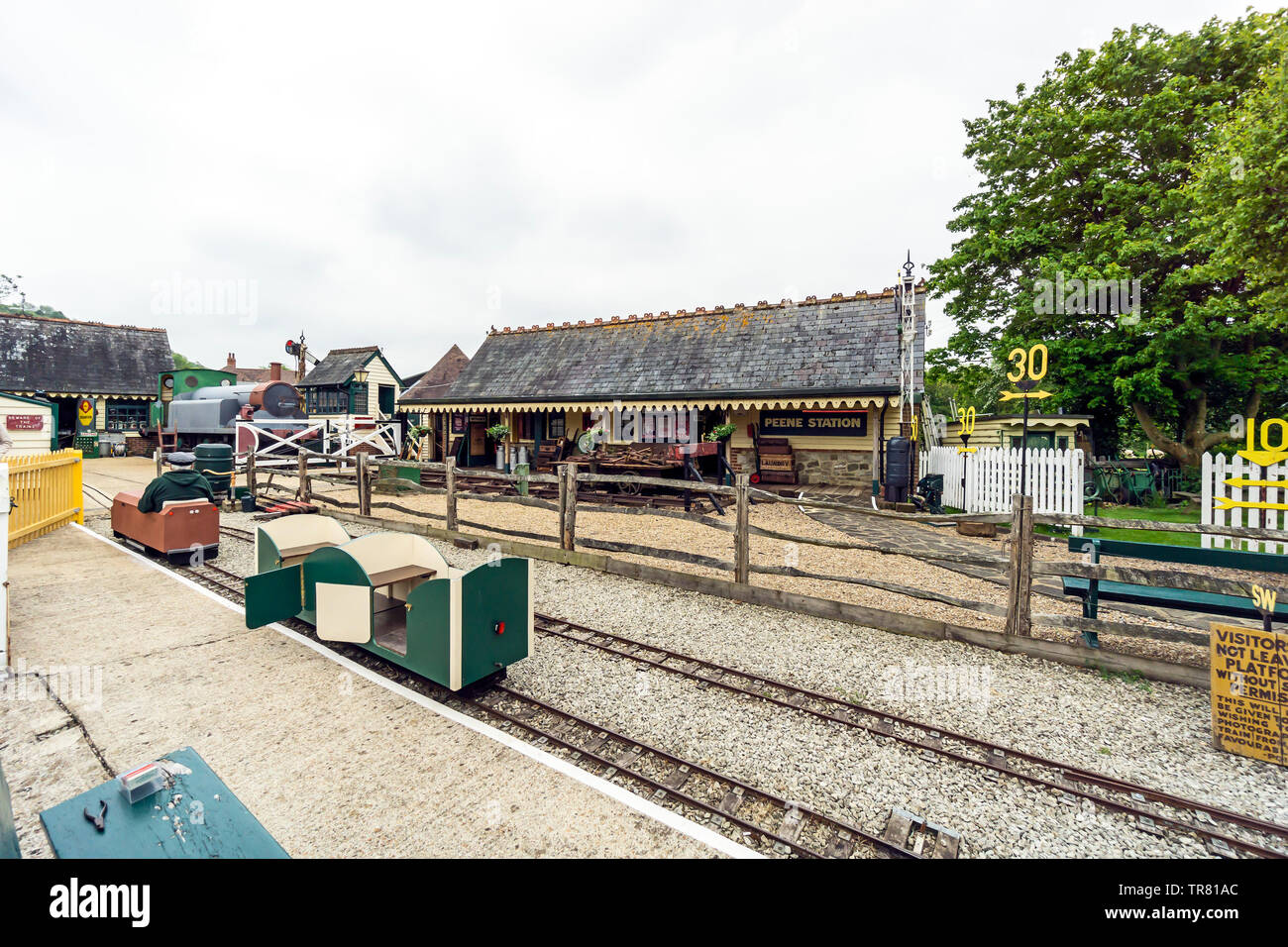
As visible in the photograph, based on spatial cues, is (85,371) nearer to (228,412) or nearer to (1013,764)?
(228,412)

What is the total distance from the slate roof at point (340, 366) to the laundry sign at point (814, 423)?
24.8 metres


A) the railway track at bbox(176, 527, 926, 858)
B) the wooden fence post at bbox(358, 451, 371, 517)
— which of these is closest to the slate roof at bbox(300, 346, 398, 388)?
the wooden fence post at bbox(358, 451, 371, 517)

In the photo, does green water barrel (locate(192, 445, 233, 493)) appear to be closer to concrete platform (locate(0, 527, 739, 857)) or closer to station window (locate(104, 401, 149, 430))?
concrete platform (locate(0, 527, 739, 857))

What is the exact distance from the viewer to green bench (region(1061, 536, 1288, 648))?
4859 mm

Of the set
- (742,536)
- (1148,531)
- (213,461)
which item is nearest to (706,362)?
(742,536)

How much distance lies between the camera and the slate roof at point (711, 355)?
14.8 m

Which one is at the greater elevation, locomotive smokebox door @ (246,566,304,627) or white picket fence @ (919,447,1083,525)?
white picket fence @ (919,447,1083,525)

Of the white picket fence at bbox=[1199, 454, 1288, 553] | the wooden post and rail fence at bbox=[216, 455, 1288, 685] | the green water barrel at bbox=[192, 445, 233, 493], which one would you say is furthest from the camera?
the green water barrel at bbox=[192, 445, 233, 493]

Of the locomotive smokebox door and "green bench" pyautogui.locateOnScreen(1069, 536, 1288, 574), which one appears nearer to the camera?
"green bench" pyautogui.locateOnScreen(1069, 536, 1288, 574)

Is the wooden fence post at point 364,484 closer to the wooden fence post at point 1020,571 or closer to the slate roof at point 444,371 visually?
the wooden fence post at point 1020,571

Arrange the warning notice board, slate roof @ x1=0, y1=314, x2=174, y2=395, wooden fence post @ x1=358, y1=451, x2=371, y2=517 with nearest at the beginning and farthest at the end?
the warning notice board → wooden fence post @ x1=358, y1=451, x2=371, y2=517 → slate roof @ x1=0, y1=314, x2=174, y2=395

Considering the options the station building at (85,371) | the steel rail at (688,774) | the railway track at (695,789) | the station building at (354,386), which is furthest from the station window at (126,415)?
the steel rail at (688,774)
